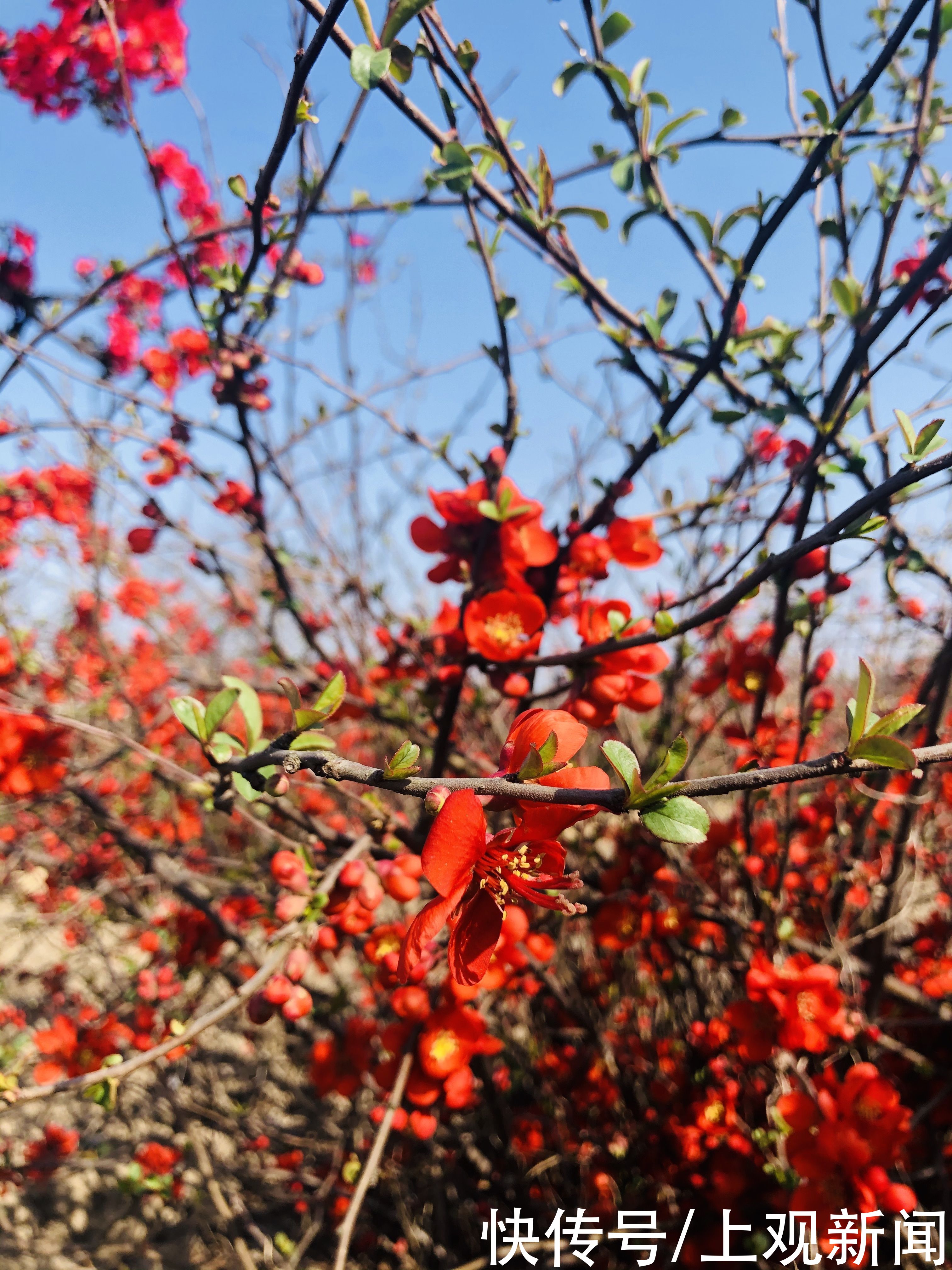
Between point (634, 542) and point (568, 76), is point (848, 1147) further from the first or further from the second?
point (568, 76)

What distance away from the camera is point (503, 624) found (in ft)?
3.45

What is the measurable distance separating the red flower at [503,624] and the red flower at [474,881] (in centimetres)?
37

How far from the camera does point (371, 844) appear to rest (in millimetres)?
1110

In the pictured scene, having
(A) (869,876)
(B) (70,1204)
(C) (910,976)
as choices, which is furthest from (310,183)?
(B) (70,1204)

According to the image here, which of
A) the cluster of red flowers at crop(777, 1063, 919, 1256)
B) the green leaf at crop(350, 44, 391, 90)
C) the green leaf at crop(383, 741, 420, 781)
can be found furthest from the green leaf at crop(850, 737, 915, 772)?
the cluster of red flowers at crop(777, 1063, 919, 1256)

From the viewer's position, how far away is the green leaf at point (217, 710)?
74 centimetres

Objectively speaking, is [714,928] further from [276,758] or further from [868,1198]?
[276,758]

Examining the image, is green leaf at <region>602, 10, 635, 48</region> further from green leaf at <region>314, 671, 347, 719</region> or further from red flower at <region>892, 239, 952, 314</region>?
green leaf at <region>314, 671, 347, 719</region>

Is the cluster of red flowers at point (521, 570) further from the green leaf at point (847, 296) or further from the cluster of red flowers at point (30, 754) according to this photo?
the cluster of red flowers at point (30, 754)

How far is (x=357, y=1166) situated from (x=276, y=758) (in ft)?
4.37

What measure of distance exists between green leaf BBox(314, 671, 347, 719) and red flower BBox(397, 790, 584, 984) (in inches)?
6.1

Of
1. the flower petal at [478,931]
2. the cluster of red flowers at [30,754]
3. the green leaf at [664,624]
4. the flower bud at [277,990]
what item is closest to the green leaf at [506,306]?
the green leaf at [664,624]

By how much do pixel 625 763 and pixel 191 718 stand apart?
0.47m

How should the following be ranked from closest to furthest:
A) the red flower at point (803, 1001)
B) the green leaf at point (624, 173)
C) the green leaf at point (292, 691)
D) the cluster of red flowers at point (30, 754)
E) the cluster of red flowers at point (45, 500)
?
the green leaf at point (292, 691), the green leaf at point (624, 173), the red flower at point (803, 1001), the cluster of red flowers at point (30, 754), the cluster of red flowers at point (45, 500)
